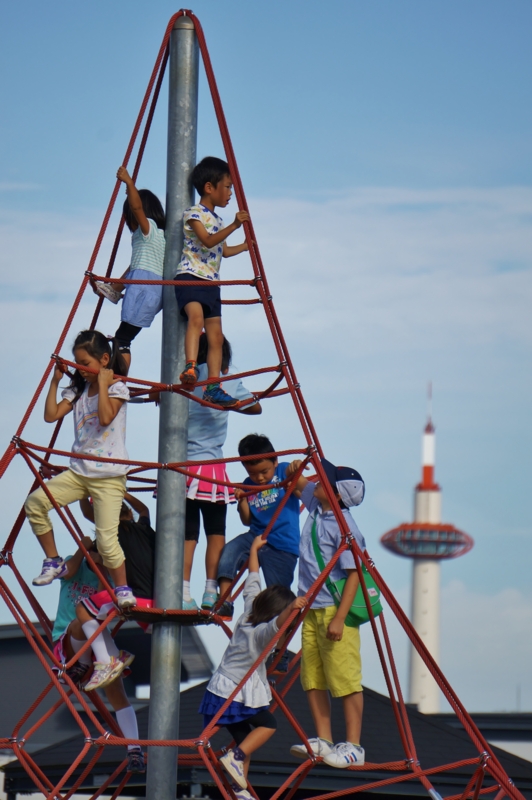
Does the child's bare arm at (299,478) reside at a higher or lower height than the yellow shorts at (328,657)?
higher

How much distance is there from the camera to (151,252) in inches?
309

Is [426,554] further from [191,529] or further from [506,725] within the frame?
[191,529]

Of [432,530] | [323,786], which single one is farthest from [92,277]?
[432,530]

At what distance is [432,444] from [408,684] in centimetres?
2020

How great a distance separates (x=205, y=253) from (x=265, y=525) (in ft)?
6.21

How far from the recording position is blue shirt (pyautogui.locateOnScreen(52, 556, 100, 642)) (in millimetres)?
7805

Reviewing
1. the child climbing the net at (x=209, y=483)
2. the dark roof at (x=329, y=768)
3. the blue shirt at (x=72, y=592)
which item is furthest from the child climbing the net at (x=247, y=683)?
the dark roof at (x=329, y=768)

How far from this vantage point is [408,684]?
276ft

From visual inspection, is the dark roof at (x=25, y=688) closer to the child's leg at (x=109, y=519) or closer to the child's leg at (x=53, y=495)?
the child's leg at (x=53, y=495)

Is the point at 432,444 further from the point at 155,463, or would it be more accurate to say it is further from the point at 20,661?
the point at 155,463

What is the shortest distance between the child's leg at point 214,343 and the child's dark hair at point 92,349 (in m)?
0.61

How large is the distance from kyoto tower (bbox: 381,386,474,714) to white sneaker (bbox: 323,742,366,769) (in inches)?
2864

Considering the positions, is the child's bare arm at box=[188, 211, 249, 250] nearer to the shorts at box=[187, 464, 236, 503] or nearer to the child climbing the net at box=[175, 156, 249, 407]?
the child climbing the net at box=[175, 156, 249, 407]

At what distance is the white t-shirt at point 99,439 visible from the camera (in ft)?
23.7
